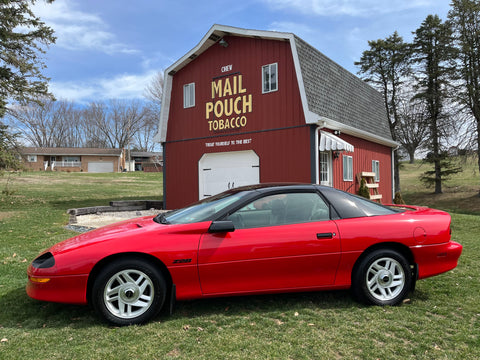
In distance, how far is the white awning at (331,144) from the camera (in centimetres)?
992

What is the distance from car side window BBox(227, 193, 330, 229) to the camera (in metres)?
3.48

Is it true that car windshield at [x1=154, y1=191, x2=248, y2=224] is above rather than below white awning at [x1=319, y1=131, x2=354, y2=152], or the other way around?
below

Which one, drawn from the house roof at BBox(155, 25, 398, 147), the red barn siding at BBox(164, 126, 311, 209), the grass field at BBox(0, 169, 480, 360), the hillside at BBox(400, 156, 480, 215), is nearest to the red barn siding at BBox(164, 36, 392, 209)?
the red barn siding at BBox(164, 126, 311, 209)

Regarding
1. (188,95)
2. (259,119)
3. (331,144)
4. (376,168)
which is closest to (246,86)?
(259,119)

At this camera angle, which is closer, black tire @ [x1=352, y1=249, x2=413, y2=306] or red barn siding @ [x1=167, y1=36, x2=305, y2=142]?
black tire @ [x1=352, y1=249, x2=413, y2=306]

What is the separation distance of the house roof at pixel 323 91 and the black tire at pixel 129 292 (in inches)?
317

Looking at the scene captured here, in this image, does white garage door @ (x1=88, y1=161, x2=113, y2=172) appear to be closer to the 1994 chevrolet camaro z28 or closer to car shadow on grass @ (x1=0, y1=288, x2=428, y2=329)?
car shadow on grass @ (x1=0, y1=288, x2=428, y2=329)

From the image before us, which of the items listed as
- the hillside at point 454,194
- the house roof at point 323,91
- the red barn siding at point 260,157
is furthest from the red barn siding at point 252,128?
the hillside at point 454,194

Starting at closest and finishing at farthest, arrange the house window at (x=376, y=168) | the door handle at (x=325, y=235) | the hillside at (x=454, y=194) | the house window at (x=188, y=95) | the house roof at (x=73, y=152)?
the door handle at (x=325, y=235) < the house window at (x=188, y=95) < the house window at (x=376, y=168) < the hillside at (x=454, y=194) < the house roof at (x=73, y=152)

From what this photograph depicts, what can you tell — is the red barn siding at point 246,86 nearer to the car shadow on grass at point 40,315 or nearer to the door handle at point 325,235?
the door handle at point 325,235

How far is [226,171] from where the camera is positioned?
1243 cm

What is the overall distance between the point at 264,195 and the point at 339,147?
22.3 feet

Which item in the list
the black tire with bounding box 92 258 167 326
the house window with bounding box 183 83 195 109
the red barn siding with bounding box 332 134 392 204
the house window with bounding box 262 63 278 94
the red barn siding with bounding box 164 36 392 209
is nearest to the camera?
the black tire with bounding box 92 258 167 326

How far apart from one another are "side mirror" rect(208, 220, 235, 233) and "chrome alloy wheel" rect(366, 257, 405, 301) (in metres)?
1.55
